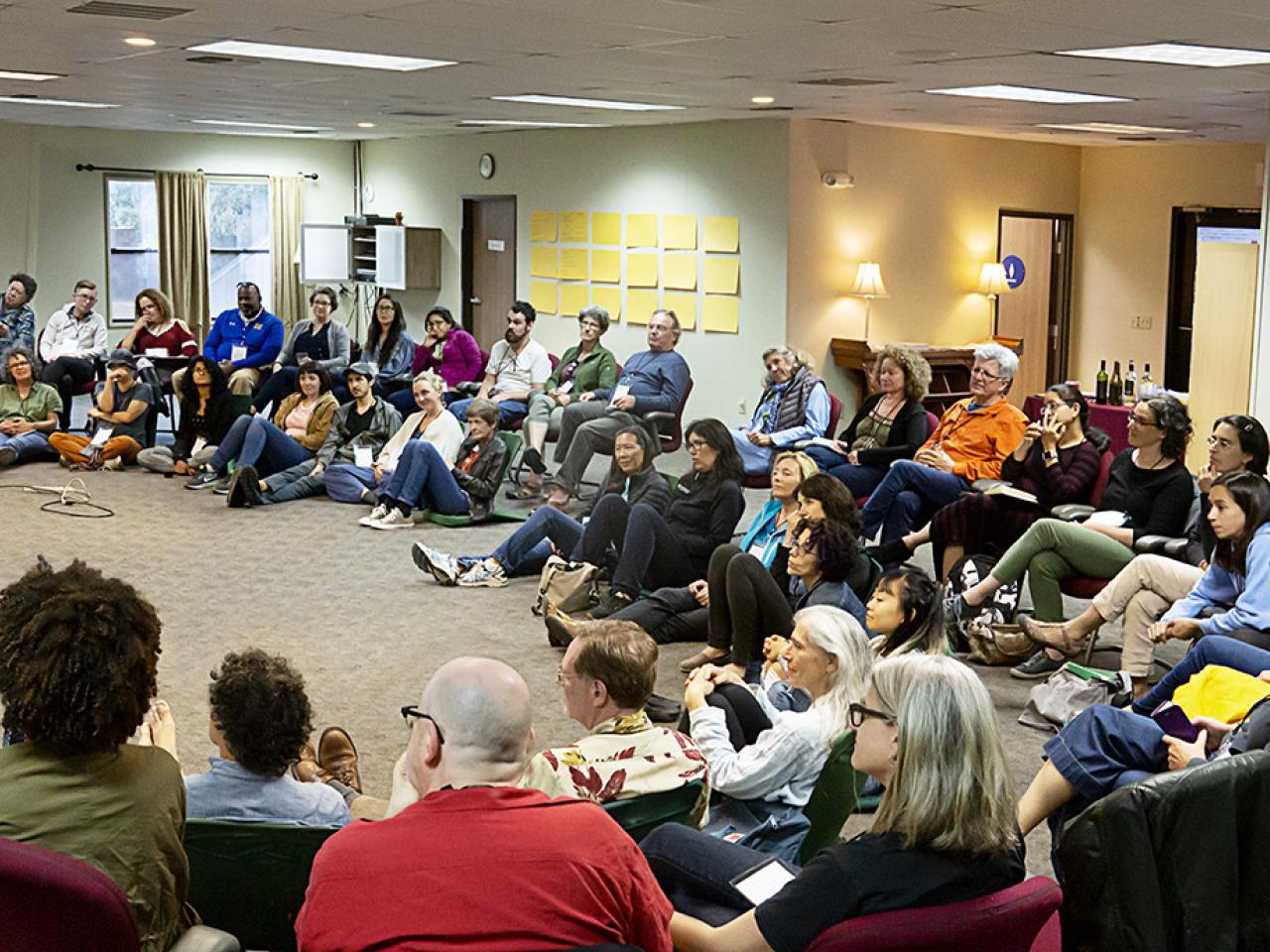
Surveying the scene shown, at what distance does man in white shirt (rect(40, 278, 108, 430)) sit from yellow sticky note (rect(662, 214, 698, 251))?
15.6 feet

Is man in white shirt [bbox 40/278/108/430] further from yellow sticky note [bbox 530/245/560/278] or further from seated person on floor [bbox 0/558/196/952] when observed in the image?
seated person on floor [bbox 0/558/196/952]

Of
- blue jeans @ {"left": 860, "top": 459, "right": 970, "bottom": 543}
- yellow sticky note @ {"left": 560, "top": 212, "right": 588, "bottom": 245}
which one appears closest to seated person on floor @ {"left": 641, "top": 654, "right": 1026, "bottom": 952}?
blue jeans @ {"left": 860, "top": 459, "right": 970, "bottom": 543}

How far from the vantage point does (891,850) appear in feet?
7.95

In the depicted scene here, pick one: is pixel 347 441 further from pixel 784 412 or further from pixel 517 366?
pixel 784 412

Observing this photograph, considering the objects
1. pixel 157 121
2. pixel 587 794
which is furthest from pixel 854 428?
pixel 157 121

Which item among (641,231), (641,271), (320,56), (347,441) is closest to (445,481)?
(347,441)

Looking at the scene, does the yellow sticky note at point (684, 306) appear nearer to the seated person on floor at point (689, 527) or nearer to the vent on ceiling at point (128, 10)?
the seated person on floor at point (689, 527)

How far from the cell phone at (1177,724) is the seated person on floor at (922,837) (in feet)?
4.70

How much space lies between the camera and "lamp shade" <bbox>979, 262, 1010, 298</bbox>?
13.0 m

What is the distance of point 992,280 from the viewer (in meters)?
13.0

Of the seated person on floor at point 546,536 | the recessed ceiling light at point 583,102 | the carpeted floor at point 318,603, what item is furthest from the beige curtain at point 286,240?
the seated person on floor at point 546,536

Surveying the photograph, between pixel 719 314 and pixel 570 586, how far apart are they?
5854mm

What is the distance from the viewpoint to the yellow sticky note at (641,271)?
1298 centimetres

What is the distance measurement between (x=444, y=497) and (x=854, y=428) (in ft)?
8.54
